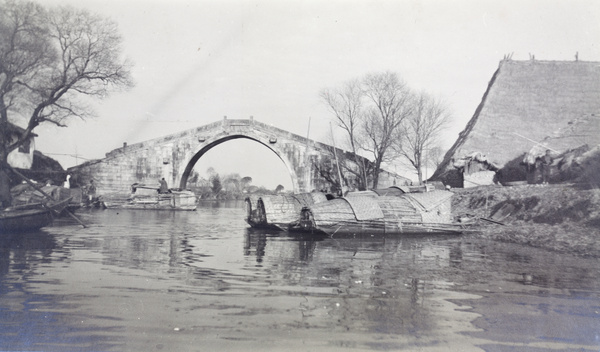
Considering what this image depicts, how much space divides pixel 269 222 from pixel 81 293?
9.77 metres

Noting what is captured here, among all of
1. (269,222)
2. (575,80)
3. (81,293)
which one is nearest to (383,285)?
(81,293)

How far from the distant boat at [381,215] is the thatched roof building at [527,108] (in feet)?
41.4

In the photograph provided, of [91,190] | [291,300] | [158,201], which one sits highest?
[91,190]

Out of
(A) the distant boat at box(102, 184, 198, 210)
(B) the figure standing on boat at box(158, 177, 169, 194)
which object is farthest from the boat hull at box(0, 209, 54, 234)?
(B) the figure standing on boat at box(158, 177, 169, 194)

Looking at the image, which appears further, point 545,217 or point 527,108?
point 527,108

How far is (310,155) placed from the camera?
3303cm

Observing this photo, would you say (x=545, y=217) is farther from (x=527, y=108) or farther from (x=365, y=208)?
(x=527, y=108)

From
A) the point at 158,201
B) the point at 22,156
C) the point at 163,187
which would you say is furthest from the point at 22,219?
the point at 22,156

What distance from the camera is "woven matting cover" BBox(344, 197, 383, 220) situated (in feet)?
43.8

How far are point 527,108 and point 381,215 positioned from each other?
2133 centimetres

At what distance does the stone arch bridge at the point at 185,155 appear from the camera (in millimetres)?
33000

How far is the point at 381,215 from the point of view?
13.5 m

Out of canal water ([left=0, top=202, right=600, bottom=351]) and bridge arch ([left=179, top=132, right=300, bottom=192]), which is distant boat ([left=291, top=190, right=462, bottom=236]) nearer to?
canal water ([left=0, top=202, right=600, bottom=351])

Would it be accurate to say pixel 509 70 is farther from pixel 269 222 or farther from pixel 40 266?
pixel 40 266
